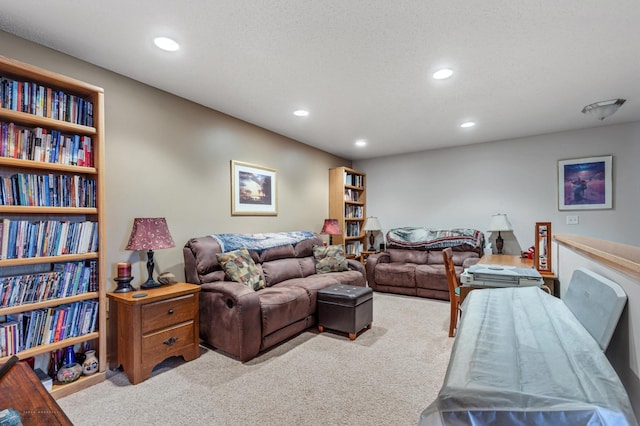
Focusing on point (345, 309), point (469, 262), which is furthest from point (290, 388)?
point (469, 262)

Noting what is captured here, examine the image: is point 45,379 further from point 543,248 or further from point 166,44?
point 543,248

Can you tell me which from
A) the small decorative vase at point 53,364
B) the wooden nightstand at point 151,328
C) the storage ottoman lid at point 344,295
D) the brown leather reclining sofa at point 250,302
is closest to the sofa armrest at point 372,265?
the brown leather reclining sofa at point 250,302

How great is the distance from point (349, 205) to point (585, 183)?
3611 mm

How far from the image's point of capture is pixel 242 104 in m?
3.38

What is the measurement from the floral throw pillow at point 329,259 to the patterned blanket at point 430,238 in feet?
5.22

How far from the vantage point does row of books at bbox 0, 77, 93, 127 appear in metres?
1.98

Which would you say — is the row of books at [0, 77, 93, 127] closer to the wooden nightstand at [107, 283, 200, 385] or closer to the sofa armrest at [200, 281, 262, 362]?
the wooden nightstand at [107, 283, 200, 385]

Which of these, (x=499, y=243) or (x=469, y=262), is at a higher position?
(x=499, y=243)

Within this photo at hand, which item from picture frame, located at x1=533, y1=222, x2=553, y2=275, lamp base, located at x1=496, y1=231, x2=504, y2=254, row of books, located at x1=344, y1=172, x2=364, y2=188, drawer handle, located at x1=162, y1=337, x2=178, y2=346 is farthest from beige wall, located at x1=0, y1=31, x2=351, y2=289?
lamp base, located at x1=496, y1=231, x2=504, y2=254

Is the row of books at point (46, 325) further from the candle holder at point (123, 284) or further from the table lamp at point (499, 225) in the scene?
the table lamp at point (499, 225)

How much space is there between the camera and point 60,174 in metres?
2.24

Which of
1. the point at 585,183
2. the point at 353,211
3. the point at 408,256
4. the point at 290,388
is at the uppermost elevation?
the point at 585,183

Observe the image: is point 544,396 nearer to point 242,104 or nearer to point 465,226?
point 242,104

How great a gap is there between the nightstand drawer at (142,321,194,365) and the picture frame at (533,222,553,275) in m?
2.99
